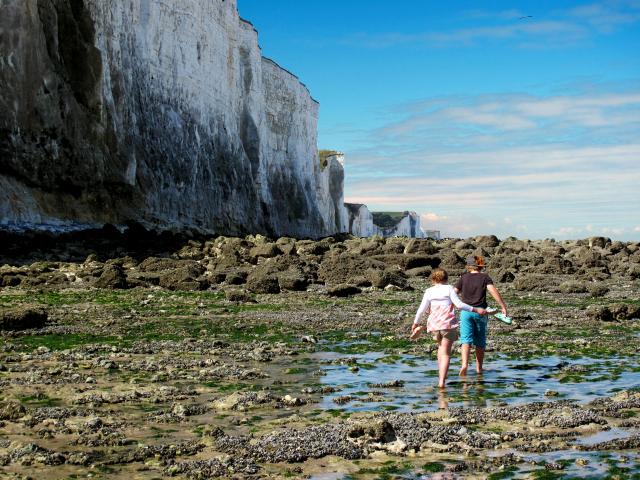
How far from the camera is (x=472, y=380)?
10109mm

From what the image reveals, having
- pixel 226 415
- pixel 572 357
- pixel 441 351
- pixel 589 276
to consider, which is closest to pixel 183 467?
pixel 226 415

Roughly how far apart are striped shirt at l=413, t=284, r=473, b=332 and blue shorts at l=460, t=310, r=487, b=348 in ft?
1.04

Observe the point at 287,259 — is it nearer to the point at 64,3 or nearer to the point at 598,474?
the point at 64,3

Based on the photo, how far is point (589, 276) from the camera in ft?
90.2

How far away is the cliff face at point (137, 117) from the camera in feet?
104

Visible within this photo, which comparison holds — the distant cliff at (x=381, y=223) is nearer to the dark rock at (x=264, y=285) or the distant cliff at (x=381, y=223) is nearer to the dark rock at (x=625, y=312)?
the dark rock at (x=264, y=285)

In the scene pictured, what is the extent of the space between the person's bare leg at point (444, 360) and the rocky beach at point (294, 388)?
189 mm

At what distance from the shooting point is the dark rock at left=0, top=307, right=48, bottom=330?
13.8m

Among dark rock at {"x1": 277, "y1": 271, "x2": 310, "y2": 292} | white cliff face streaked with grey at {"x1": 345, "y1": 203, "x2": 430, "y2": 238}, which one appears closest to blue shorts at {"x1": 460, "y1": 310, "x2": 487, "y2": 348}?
dark rock at {"x1": 277, "y1": 271, "x2": 310, "y2": 292}

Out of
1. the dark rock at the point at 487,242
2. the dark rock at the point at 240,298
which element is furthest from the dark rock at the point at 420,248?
the dark rock at the point at 240,298

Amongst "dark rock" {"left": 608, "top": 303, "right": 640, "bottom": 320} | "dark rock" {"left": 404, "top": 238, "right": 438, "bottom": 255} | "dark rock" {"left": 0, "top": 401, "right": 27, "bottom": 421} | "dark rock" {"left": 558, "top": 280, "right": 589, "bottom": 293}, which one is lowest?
"dark rock" {"left": 0, "top": 401, "right": 27, "bottom": 421}

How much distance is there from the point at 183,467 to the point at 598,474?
3009mm

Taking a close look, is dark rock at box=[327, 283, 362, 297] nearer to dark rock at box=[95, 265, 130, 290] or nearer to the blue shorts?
dark rock at box=[95, 265, 130, 290]

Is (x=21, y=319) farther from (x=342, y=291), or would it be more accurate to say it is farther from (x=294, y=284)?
(x=294, y=284)
